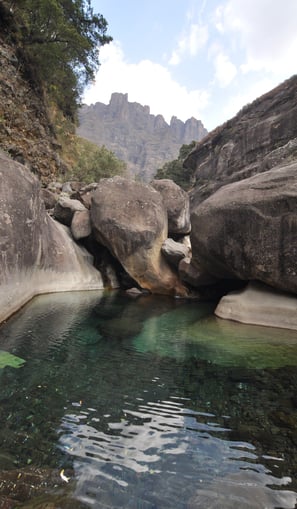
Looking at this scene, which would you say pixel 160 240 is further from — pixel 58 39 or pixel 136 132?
pixel 136 132

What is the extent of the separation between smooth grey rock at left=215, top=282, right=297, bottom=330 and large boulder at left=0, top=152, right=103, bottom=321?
5.64 meters

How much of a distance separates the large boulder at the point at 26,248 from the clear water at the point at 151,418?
1614 mm

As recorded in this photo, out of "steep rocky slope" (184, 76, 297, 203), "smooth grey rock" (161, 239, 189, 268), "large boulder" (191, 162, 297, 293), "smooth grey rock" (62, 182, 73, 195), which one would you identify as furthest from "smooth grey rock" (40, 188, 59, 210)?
"steep rocky slope" (184, 76, 297, 203)

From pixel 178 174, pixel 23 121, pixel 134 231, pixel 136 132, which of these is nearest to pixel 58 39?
pixel 23 121

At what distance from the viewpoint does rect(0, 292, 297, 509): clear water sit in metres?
2.33

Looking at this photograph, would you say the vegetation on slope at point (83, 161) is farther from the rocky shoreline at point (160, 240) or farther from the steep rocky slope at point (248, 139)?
the steep rocky slope at point (248, 139)

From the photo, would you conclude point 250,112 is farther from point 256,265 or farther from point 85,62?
point 256,265

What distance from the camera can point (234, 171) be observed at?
32000 mm

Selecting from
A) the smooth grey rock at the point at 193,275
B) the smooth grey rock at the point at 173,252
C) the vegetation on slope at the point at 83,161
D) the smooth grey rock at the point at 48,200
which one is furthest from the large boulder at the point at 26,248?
the vegetation on slope at the point at 83,161

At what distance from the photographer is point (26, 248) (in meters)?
8.71

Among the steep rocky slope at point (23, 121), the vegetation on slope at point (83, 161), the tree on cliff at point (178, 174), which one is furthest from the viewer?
the tree on cliff at point (178, 174)

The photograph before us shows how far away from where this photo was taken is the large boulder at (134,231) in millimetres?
12547

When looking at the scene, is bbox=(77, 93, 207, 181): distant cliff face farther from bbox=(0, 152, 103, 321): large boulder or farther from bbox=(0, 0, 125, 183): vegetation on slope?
bbox=(0, 152, 103, 321): large boulder

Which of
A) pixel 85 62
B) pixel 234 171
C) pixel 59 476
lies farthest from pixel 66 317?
pixel 234 171
